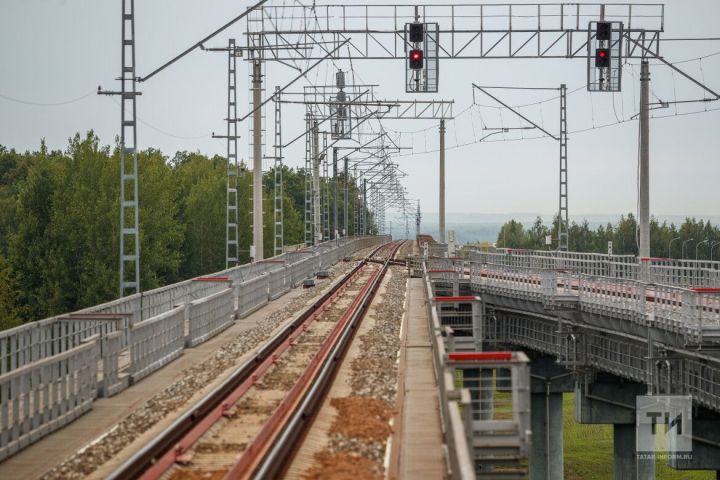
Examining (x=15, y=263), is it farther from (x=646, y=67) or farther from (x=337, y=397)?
(x=337, y=397)

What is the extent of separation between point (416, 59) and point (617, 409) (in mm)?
16337

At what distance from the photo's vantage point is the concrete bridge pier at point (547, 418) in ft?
148

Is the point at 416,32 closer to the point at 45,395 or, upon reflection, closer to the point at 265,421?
the point at 265,421

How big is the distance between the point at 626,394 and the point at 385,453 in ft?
86.3

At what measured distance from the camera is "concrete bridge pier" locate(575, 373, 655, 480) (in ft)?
124

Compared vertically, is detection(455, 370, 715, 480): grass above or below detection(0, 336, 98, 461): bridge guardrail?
below

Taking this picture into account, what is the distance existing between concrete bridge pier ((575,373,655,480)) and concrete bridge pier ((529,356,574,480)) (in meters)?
5.78

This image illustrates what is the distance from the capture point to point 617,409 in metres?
38.1

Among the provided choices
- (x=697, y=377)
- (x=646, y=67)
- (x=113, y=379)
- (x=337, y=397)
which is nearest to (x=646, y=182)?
(x=646, y=67)

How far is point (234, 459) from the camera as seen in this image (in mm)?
13305

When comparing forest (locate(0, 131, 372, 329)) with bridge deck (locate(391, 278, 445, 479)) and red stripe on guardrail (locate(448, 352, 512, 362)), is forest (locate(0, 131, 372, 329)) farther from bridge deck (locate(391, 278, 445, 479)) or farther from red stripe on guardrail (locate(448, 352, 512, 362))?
red stripe on guardrail (locate(448, 352, 512, 362))

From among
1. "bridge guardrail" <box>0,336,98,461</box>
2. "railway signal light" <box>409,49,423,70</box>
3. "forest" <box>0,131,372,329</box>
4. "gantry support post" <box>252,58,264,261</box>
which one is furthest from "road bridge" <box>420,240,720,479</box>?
"forest" <box>0,131,372,329</box>

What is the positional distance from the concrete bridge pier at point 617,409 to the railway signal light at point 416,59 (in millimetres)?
14275

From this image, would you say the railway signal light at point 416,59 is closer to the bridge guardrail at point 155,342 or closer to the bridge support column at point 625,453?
the bridge guardrail at point 155,342
